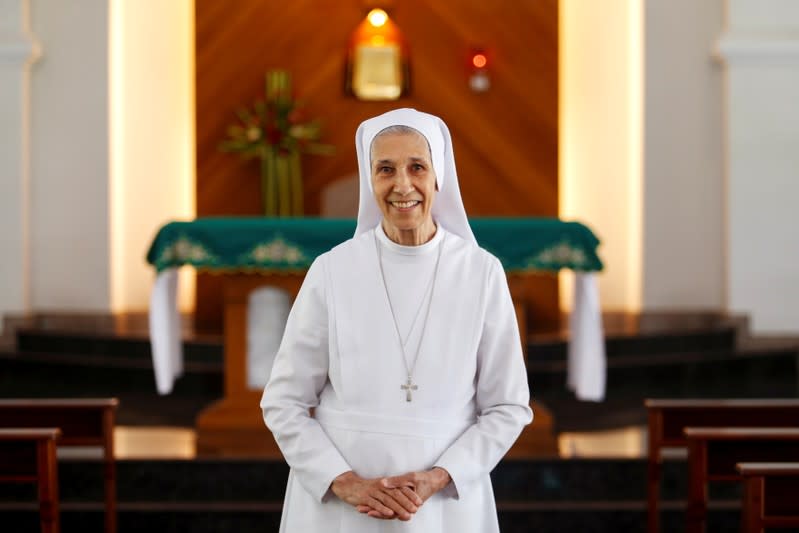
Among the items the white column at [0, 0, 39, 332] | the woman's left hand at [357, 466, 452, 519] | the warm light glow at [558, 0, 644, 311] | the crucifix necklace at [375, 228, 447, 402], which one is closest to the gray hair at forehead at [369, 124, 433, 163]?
the crucifix necklace at [375, 228, 447, 402]

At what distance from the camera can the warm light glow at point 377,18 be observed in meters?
9.36

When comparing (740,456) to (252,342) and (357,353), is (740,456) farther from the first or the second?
(252,342)

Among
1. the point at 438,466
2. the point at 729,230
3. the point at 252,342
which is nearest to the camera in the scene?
Result: the point at 438,466

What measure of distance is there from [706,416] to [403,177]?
2525 millimetres

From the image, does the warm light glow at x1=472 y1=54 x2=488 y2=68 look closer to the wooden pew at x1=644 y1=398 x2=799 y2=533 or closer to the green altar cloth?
the green altar cloth

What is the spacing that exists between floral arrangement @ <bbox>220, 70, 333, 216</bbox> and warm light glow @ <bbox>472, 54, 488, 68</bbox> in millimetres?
1466

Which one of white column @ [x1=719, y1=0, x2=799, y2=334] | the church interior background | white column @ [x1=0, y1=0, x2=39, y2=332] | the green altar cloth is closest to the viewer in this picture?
the green altar cloth

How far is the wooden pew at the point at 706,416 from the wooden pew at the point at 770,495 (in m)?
1.05

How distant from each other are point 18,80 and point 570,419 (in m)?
5.30

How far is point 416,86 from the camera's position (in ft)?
33.3

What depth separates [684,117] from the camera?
30.8 feet

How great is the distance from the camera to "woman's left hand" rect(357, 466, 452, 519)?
2.57 metres

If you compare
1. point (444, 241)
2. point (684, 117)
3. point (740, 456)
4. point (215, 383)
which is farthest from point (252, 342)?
point (684, 117)

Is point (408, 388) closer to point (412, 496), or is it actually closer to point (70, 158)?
point (412, 496)
